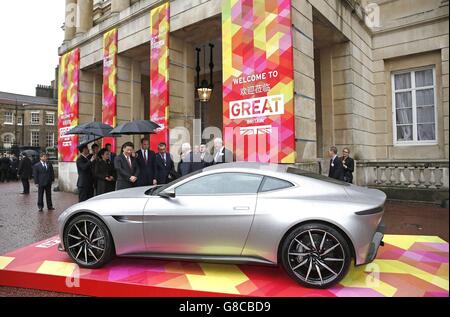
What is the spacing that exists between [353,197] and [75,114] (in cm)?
1360

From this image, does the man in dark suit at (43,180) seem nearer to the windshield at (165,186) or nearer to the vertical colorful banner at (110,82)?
the vertical colorful banner at (110,82)

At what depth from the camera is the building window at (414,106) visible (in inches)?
467

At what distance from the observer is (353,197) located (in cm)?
372

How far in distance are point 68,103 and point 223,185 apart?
43.6 feet

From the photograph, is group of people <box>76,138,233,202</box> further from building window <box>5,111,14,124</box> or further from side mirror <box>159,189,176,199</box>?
building window <box>5,111,14,124</box>

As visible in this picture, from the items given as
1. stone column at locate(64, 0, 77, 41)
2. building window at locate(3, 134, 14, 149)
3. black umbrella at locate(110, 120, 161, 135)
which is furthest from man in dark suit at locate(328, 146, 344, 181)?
building window at locate(3, 134, 14, 149)

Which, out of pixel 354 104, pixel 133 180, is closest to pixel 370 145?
pixel 354 104

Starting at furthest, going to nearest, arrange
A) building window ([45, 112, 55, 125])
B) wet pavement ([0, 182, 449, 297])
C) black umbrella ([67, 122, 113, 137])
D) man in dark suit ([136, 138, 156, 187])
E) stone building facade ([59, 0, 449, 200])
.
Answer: building window ([45, 112, 55, 125]) → stone building facade ([59, 0, 449, 200]) → black umbrella ([67, 122, 113, 137]) → man in dark suit ([136, 138, 156, 187]) → wet pavement ([0, 182, 449, 297])

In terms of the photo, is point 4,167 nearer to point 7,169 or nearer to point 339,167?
point 7,169

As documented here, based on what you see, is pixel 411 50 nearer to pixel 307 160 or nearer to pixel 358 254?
pixel 307 160

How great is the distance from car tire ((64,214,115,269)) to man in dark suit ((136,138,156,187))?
269 cm

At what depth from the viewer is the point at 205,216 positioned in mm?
3881

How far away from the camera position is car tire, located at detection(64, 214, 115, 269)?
421 cm

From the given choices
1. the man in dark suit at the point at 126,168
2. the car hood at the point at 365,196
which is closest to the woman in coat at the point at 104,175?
the man in dark suit at the point at 126,168
